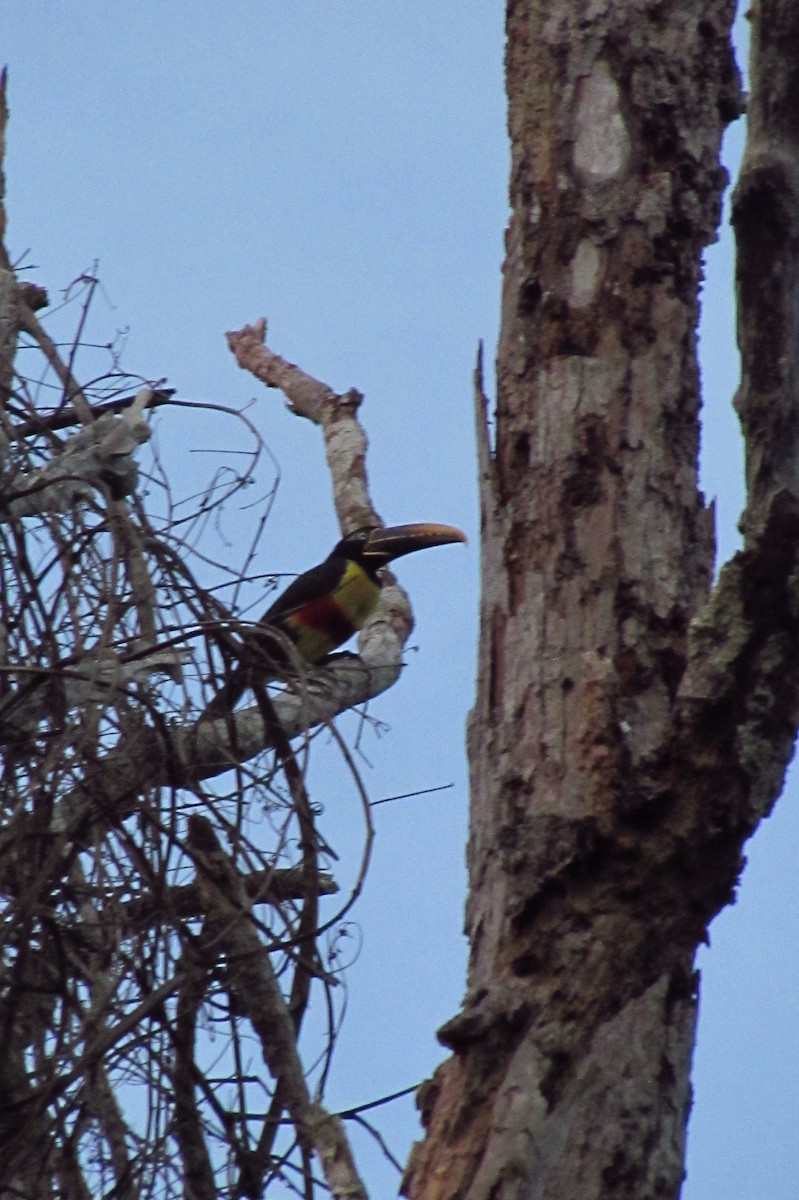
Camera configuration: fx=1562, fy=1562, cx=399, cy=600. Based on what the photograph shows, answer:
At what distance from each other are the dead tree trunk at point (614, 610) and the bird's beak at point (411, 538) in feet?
11.4

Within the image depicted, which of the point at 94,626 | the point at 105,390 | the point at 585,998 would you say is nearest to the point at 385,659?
the point at 105,390

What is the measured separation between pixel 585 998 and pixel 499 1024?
12 centimetres

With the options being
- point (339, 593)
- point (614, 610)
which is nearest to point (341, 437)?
point (339, 593)

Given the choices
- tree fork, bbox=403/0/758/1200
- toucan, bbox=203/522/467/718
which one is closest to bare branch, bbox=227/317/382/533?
toucan, bbox=203/522/467/718

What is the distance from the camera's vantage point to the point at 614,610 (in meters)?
2.37

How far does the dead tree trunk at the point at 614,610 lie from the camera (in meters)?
2.04

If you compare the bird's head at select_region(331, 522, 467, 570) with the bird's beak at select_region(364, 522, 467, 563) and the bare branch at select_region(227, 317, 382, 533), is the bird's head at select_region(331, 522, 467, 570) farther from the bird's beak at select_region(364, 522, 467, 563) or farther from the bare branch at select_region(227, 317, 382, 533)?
the bare branch at select_region(227, 317, 382, 533)

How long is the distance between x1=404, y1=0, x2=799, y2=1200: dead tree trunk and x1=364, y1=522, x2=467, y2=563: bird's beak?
11.4 feet

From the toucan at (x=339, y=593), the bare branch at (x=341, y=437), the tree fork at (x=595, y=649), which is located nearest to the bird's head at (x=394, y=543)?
the toucan at (x=339, y=593)

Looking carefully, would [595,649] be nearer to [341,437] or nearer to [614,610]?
[614,610]

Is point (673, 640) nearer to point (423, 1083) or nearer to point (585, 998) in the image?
point (585, 998)

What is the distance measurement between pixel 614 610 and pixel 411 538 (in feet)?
13.3

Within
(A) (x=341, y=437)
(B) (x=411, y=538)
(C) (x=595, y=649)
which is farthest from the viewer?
(B) (x=411, y=538)

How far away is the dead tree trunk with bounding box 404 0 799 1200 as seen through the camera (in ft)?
6.71
